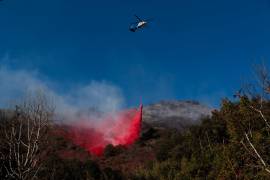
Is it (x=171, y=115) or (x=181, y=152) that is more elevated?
(x=171, y=115)

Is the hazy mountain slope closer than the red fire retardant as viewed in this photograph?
No

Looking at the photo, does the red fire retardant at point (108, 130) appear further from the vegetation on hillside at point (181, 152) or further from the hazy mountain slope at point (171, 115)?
the vegetation on hillside at point (181, 152)

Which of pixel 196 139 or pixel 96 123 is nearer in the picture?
pixel 196 139

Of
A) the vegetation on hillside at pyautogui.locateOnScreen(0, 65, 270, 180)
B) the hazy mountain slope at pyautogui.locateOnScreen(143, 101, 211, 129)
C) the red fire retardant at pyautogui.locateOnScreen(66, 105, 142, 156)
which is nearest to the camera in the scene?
the vegetation on hillside at pyautogui.locateOnScreen(0, 65, 270, 180)

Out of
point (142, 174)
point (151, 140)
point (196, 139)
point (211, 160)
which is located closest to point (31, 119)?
point (211, 160)

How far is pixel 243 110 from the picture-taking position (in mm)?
34031

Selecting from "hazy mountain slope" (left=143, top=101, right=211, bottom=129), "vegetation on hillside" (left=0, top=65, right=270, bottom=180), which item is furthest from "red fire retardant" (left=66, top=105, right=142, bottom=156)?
"vegetation on hillside" (left=0, top=65, right=270, bottom=180)

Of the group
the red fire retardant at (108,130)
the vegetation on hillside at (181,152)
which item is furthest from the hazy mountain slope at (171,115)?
the vegetation on hillside at (181,152)

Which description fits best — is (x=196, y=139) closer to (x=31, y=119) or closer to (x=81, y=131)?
(x=31, y=119)

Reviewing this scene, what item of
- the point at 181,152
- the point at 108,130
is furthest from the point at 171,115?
the point at 181,152

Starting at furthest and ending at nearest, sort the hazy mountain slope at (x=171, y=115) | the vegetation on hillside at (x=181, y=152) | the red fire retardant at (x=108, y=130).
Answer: the hazy mountain slope at (x=171, y=115), the red fire retardant at (x=108, y=130), the vegetation on hillside at (x=181, y=152)

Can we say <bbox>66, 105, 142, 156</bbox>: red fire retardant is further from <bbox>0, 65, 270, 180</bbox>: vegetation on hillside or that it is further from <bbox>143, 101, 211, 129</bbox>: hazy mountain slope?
<bbox>0, 65, 270, 180</bbox>: vegetation on hillside

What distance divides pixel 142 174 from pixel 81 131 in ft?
315

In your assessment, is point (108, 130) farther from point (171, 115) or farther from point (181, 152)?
point (181, 152)
